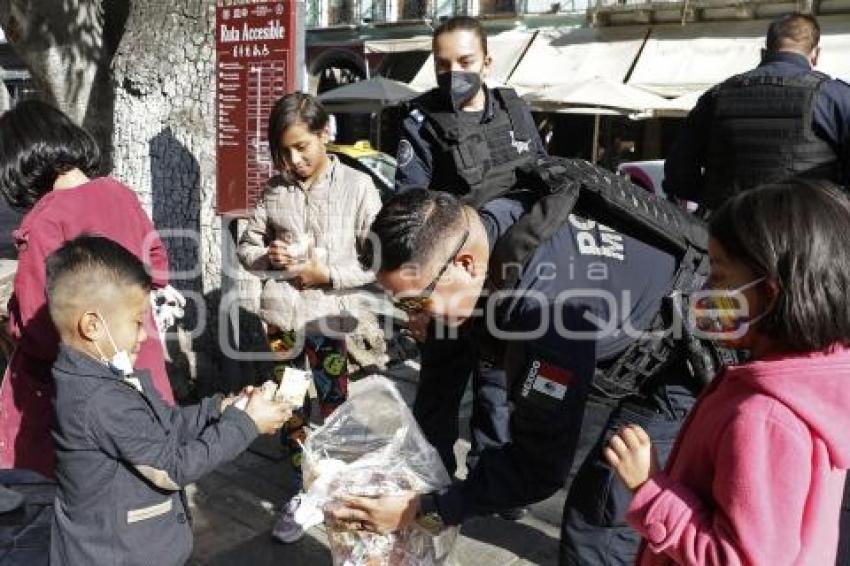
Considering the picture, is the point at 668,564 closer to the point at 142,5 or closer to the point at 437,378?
the point at 437,378

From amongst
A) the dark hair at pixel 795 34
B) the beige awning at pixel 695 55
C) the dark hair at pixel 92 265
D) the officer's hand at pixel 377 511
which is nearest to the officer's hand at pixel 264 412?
the officer's hand at pixel 377 511

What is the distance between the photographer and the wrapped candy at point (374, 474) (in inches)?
78.9

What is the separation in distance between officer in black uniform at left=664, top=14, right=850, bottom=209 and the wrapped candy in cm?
Answer: 179

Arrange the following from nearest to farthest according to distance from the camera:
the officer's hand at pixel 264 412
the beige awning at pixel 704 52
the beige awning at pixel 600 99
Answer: the officer's hand at pixel 264 412, the beige awning at pixel 600 99, the beige awning at pixel 704 52

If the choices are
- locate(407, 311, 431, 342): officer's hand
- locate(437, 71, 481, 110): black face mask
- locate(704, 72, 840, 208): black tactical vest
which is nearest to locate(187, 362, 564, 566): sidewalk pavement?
locate(407, 311, 431, 342): officer's hand

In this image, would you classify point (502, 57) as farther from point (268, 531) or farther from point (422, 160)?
point (268, 531)

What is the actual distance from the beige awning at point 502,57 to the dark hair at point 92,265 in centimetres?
Answer: 1512

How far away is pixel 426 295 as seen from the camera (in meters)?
1.88

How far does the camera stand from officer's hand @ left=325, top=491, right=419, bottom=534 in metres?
1.92

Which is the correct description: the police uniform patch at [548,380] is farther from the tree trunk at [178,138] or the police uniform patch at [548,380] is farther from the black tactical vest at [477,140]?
the tree trunk at [178,138]

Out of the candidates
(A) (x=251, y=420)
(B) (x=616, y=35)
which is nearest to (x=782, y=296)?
(A) (x=251, y=420)

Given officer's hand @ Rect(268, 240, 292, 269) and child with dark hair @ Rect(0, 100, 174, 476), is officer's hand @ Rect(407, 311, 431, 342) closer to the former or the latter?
officer's hand @ Rect(268, 240, 292, 269)

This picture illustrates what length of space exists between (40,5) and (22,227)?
4156 millimetres

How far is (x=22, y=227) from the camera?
237cm
